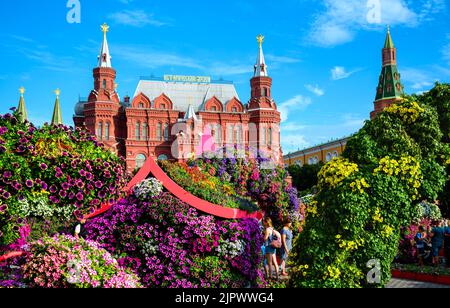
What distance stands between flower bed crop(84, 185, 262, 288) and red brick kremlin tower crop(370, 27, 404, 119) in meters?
67.7

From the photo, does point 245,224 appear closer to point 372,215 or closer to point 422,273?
point 372,215

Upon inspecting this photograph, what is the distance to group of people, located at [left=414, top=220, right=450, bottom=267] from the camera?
13565mm

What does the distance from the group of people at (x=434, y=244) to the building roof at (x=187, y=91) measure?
1955 inches

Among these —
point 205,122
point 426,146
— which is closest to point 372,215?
point 426,146

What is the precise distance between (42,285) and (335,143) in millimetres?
78409

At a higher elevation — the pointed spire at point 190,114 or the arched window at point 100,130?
the pointed spire at point 190,114

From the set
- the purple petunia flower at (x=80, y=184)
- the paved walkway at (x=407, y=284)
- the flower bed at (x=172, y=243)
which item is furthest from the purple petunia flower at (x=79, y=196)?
the paved walkway at (x=407, y=284)

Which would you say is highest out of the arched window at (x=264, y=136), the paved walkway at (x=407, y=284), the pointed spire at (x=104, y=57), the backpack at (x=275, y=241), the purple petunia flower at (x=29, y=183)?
the pointed spire at (x=104, y=57)

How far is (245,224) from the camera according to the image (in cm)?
993

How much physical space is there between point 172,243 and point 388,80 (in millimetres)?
71639

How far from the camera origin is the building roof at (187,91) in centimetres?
6324

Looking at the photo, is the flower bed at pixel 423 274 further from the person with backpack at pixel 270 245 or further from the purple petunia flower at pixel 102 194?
the purple petunia flower at pixel 102 194

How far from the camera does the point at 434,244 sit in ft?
45.1

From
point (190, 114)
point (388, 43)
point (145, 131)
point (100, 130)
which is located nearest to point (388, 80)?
point (388, 43)
